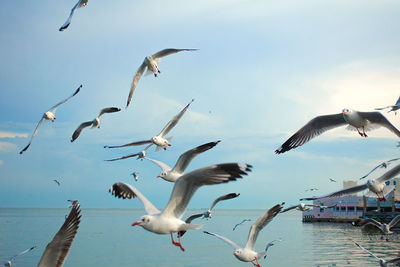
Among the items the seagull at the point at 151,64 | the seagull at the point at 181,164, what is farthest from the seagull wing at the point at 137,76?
the seagull at the point at 181,164

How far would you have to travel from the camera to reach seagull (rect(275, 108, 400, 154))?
11.4 meters

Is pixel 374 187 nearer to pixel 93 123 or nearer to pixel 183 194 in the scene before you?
pixel 183 194

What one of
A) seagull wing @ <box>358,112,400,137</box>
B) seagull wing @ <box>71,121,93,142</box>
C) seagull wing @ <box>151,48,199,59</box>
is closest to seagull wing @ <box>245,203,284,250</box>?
seagull wing @ <box>358,112,400,137</box>

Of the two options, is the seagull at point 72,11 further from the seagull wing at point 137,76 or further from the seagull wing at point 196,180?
the seagull wing at point 196,180

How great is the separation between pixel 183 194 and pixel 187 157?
12.3ft

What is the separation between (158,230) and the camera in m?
7.08

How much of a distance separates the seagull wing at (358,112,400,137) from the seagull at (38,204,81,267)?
23.2 ft

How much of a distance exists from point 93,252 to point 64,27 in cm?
3341

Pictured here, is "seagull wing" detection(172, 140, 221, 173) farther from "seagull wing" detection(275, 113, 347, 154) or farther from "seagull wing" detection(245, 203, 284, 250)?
"seagull wing" detection(275, 113, 347, 154)

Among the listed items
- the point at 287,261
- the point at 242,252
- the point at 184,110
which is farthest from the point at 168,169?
the point at 287,261

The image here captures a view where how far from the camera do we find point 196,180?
6.89 m

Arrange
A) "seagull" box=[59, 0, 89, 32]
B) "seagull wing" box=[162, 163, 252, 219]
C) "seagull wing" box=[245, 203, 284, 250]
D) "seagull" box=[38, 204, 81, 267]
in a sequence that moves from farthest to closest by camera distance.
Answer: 1. "seagull wing" box=[245, 203, 284, 250]
2. "seagull" box=[59, 0, 89, 32]
3. "seagull" box=[38, 204, 81, 267]
4. "seagull wing" box=[162, 163, 252, 219]

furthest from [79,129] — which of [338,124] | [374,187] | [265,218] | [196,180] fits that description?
[196,180]

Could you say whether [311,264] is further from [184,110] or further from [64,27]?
[64,27]
